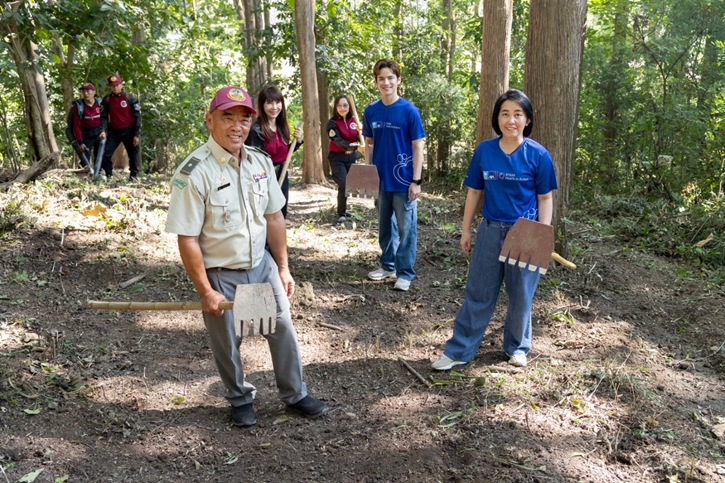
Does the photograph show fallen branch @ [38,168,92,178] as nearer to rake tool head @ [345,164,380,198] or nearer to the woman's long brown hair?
the woman's long brown hair

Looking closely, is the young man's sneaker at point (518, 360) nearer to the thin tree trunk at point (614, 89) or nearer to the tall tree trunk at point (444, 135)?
the thin tree trunk at point (614, 89)

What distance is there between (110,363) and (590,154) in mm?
9171

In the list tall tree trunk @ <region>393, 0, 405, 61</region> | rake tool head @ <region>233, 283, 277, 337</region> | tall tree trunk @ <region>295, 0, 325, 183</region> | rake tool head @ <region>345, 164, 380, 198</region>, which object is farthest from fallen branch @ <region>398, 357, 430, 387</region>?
tall tree trunk @ <region>393, 0, 405, 61</region>

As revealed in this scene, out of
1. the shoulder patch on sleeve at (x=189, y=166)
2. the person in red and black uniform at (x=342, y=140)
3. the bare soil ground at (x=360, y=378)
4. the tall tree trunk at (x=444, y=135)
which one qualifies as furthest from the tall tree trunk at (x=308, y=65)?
the shoulder patch on sleeve at (x=189, y=166)

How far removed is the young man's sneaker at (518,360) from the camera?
4203 millimetres

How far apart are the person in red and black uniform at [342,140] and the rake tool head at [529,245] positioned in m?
4.39

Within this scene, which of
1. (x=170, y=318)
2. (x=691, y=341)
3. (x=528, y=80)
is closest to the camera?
(x=691, y=341)

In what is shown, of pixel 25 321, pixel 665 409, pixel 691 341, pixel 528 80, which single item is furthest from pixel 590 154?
pixel 25 321

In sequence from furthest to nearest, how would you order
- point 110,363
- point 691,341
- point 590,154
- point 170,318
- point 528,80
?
point 590,154 → point 528,80 → point 170,318 → point 691,341 → point 110,363

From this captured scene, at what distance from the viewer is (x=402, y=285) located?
592 cm

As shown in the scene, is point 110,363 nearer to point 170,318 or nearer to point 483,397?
point 170,318

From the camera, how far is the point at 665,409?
12.2ft

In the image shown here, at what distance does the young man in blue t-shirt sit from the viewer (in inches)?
214

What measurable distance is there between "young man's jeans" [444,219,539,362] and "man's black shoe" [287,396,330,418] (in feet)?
3.46
